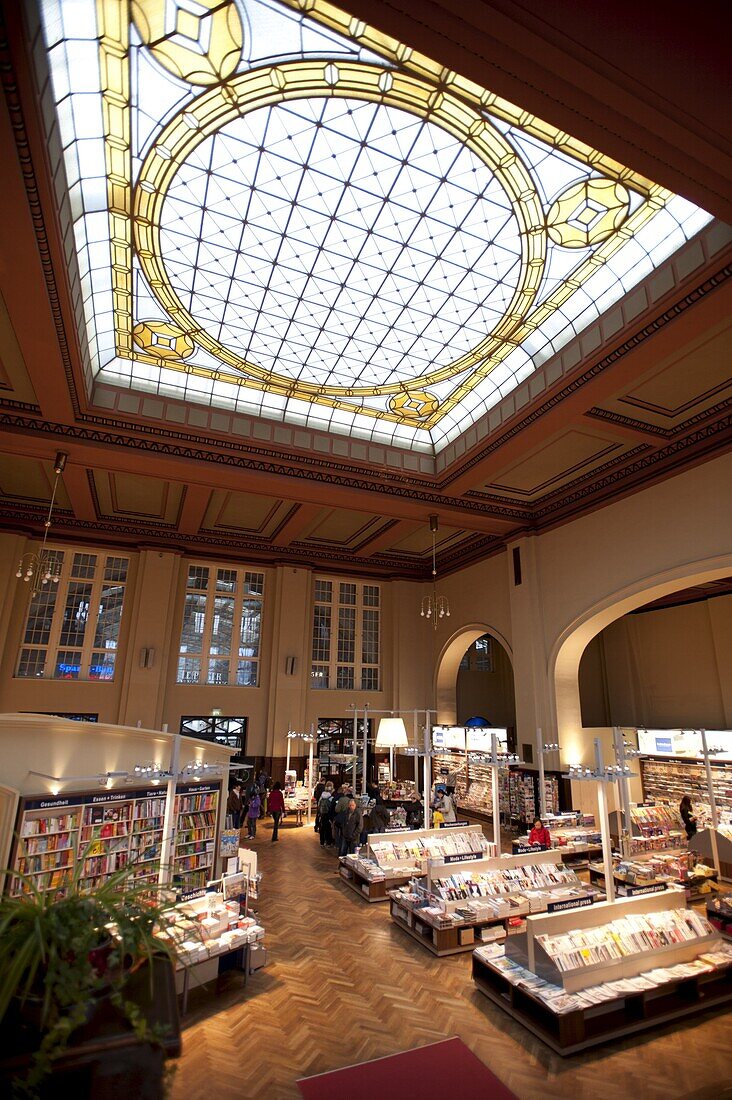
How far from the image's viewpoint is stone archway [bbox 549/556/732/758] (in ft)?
35.5

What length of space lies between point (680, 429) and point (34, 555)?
47.9 feet

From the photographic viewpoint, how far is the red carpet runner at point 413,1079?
13.3 feet

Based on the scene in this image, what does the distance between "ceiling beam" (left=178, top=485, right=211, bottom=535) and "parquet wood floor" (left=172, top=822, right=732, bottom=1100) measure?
861 centimetres

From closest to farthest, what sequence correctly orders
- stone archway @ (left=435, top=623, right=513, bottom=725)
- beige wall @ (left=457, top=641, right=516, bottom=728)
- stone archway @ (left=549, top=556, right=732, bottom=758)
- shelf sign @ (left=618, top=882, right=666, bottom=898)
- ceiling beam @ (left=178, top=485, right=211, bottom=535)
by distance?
1. shelf sign @ (left=618, top=882, right=666, bottom=898)
2. stone archway @ (left=549, top=556, right=732, bottom=758)
3. ceiling beam @ (left=178, top=485, right=211, bottom=535)
4. stone archway @ (left=435, top=623, right=513, bottom=725)
5. beige wall @ (left=457, top=641, right=516, bottom=728)

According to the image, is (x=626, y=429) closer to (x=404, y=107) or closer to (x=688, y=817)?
(x=404, y=107)

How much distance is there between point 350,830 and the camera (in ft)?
34.0

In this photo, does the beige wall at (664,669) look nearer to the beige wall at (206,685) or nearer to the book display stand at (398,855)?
the beige wall at (206,685)

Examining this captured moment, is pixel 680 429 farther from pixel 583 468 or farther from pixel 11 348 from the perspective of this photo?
pixel 11 348

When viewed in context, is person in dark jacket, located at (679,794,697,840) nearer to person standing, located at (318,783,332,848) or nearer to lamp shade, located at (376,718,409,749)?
lamp shade, located at (376,718,409,749)

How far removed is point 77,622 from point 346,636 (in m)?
7.71

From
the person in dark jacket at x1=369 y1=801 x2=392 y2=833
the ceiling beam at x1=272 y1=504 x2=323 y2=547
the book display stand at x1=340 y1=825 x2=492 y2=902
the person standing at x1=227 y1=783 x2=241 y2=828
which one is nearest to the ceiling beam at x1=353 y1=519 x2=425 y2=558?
the ceiling beam at x1=272 y1=504 x2=323 y2=547

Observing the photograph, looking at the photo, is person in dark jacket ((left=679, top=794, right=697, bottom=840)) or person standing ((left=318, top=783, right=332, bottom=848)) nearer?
person in dark jacket ((left=679, top=794, right=697, bottom=840))

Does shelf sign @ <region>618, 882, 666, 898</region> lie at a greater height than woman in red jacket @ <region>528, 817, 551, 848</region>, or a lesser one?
lesser

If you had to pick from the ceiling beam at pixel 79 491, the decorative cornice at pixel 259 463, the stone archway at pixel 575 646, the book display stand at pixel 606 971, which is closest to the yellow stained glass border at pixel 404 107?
the decorative cornice at pixel 259 463
